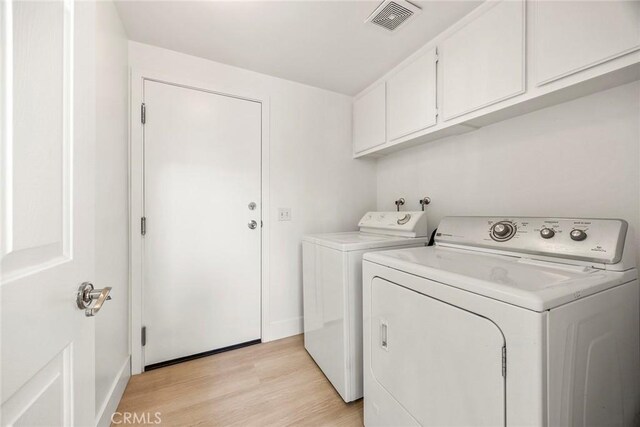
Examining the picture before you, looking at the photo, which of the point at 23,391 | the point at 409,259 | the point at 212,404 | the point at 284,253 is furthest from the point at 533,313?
the point at 284,253

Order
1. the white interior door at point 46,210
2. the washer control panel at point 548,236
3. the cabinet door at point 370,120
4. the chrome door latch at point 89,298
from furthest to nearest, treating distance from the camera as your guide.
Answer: the cabinet door at point 370,120 → the washer control panel at point 548,236 → the chrome door latch at point 89,298 → the white interior door at point 46,210

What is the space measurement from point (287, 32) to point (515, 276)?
180 cm

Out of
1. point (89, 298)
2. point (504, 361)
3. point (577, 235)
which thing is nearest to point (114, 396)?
point (89, 298)

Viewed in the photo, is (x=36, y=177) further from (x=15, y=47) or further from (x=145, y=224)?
(x=145, y=224)

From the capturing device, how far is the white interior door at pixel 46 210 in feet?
1.33

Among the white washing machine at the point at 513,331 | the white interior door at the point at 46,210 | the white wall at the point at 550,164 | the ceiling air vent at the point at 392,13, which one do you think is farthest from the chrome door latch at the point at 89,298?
the white wall at the point at 550,164

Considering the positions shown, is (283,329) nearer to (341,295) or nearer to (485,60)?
(341,295)

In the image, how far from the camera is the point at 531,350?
59 centimetres

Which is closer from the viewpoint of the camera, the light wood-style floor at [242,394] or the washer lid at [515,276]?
the washer lid at [515,276]

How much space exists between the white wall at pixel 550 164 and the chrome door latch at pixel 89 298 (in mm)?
1890

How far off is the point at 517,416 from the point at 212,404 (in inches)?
58.0

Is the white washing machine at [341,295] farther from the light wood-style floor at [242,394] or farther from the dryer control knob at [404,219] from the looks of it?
the light wood-style floor at [242,394]

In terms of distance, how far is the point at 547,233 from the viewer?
3.26 feet

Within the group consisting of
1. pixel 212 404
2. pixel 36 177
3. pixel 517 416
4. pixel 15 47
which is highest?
pixel 15 47
